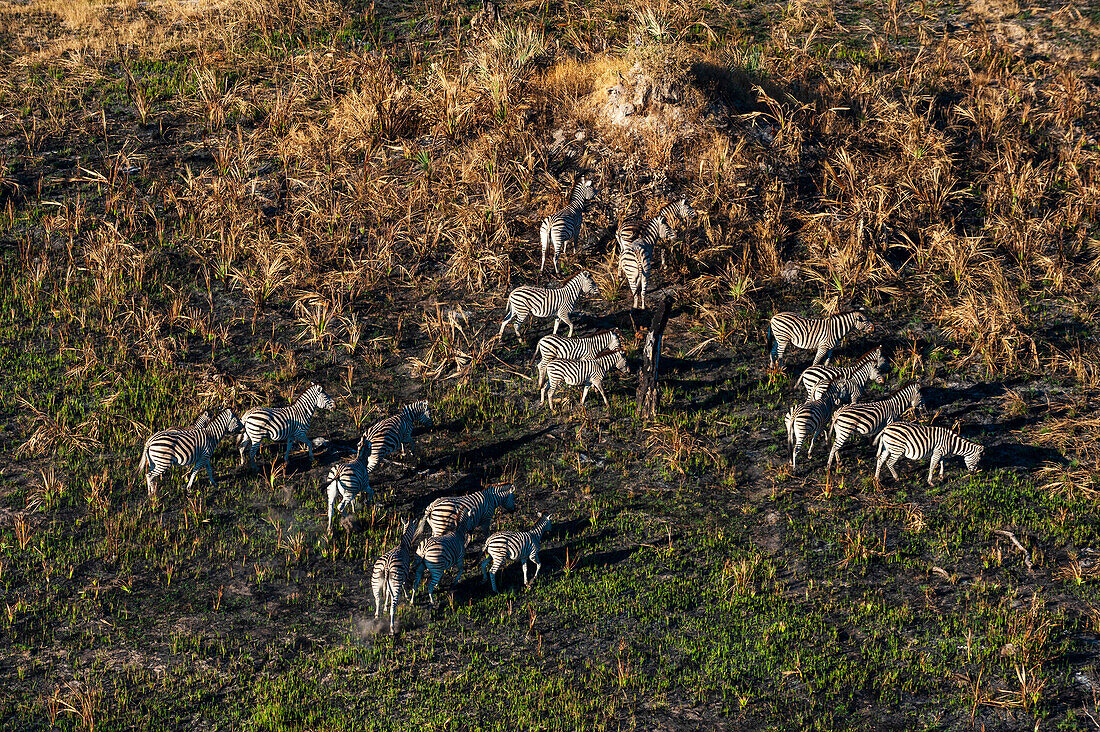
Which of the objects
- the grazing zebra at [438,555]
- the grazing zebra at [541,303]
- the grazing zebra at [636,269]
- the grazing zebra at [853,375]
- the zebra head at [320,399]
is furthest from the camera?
the grazing zebra at [636,269]

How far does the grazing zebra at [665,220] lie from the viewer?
1927cm

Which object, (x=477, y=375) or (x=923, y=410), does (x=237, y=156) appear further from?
(x=923, y=410)

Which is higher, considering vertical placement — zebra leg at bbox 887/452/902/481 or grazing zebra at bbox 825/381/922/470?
grazing zebra at bbox 825/381/922/470

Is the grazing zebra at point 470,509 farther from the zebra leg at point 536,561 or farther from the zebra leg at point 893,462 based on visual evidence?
the zebra leg at point 893,462

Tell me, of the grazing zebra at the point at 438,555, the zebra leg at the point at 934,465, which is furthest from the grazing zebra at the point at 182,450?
the zebra leg at the point at 934,465

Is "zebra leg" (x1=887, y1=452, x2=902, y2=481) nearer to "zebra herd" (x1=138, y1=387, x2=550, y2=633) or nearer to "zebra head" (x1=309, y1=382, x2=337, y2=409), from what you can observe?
"zebra herd" (x1=138, y1=387, x2=550, y2=633)

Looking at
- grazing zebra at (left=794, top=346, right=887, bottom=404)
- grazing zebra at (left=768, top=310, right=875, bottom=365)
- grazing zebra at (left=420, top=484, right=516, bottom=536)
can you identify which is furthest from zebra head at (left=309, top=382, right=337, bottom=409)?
grazing zebra at (left=794, top=346, right=887, bottom=404)

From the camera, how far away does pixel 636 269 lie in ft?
61.1

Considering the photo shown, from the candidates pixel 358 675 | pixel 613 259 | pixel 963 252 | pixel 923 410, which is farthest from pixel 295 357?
pixel 963 252

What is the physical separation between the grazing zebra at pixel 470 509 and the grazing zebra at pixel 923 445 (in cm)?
503

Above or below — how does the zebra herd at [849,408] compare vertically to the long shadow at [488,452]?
above

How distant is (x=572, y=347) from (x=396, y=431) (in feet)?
10.1

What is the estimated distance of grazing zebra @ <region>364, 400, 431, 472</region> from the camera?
49.7 ft

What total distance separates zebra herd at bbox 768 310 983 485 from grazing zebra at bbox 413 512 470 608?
4.94 meters
